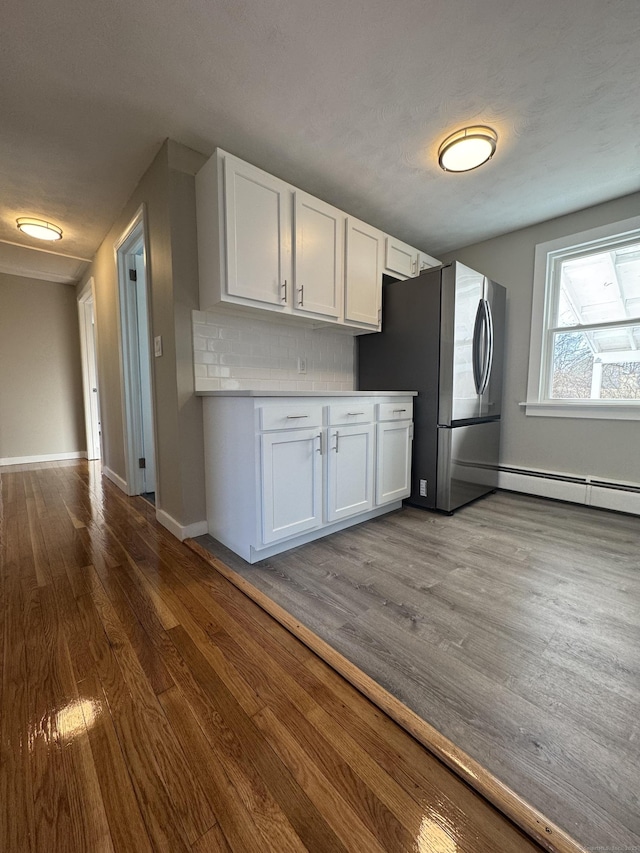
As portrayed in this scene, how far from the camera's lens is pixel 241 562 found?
1.84m

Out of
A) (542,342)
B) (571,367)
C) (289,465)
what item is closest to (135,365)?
(289,465)

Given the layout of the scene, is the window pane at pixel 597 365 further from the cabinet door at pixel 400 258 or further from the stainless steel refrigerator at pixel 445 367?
the cabinet door at pixel 400 258

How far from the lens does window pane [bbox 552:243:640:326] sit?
259 centimetres

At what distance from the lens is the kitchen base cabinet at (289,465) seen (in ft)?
5.75

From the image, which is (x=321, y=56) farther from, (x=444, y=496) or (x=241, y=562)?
(x=444, y=496)

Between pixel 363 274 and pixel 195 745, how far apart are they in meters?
2.73

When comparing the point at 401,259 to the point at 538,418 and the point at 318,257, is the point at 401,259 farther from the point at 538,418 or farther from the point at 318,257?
the point at 538,418

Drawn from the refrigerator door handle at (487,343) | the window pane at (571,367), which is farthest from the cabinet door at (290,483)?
the window pane at (571,367)

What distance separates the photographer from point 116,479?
3.45m

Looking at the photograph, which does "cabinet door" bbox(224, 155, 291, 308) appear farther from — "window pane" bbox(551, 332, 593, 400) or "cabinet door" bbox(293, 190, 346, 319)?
"window pane" bbox(551, 332, 593, 400)

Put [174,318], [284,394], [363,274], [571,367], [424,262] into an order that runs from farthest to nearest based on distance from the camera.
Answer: [424,262] < [571,367] < [363,274] < [174,318] < [284,394]

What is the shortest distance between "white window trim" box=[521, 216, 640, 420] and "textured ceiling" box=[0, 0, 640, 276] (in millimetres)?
307

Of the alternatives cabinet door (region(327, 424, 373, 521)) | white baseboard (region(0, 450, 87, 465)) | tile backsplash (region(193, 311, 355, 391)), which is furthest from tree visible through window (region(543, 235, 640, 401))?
white baseboard (region(0, 450, 87, 465))

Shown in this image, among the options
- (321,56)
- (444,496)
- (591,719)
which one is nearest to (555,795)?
(591,719)
